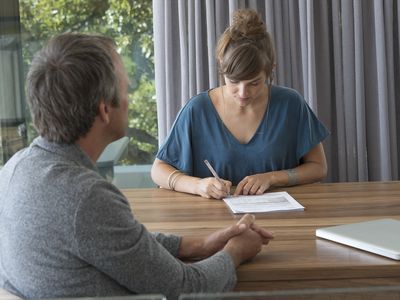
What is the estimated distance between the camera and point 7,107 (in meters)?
3.71

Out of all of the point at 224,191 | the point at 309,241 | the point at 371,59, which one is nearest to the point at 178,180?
the point at 224,191

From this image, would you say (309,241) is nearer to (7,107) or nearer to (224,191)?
(224,191)

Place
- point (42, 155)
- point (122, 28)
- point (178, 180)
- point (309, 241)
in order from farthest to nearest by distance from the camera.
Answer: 1. point (122, 28)
2. point (178, 180)
3. point (309, 241)
4. point (42, 155)

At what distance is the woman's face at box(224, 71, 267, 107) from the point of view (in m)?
2.54

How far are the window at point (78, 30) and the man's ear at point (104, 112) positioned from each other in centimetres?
213

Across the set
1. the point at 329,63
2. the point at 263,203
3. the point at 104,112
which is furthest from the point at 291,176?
the point at 104,112

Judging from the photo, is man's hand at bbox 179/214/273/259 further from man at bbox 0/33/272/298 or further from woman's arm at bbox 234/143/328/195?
woman's arm at bbox 234/143/328/195

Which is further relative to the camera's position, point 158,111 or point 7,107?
point 7,107

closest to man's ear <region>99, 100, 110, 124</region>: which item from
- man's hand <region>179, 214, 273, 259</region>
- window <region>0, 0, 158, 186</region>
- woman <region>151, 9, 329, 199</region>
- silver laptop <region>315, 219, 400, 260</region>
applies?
man's hand <region>179, 214, 273, 259</region>

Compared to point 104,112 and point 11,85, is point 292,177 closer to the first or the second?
point 104,112

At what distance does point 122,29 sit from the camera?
3.68m

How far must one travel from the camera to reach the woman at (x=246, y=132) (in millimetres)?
2541

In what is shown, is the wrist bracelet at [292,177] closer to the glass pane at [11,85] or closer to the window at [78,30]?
the window at [78,30]

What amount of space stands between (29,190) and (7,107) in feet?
7.82
